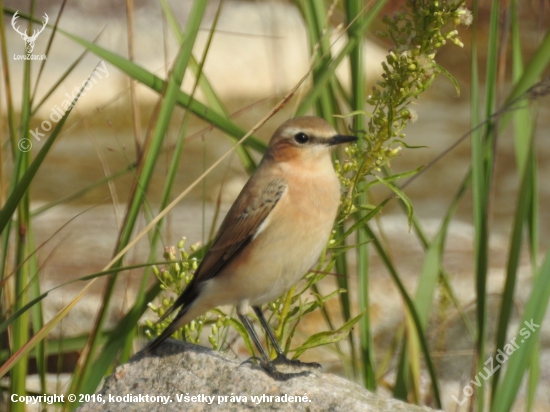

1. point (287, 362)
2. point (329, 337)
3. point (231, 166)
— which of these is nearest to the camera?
→ point (329, 337)

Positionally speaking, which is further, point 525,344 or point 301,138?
point 301,138

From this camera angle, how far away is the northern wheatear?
2650 mm

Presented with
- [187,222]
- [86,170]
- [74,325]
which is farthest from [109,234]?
[86,170]

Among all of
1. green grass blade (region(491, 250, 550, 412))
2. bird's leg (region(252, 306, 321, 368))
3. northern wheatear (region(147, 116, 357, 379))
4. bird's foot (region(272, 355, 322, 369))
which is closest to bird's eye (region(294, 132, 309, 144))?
northern wheatear (region(147, 116, 357, 379))

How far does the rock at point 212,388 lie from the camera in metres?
2.43

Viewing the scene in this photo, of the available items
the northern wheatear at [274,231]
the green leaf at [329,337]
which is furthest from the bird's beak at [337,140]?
the green leaf at [329,337]

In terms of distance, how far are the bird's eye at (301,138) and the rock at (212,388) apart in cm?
77

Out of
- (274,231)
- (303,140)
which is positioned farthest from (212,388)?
(303,140)

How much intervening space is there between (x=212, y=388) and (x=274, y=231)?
57cm

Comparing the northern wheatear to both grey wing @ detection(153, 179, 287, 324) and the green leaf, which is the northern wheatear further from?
the green leaf

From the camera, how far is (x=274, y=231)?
277cm

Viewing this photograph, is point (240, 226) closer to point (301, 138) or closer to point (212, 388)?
point (301, 138)

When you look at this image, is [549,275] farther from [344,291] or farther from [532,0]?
[532,0]

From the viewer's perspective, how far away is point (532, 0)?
34.4ft
